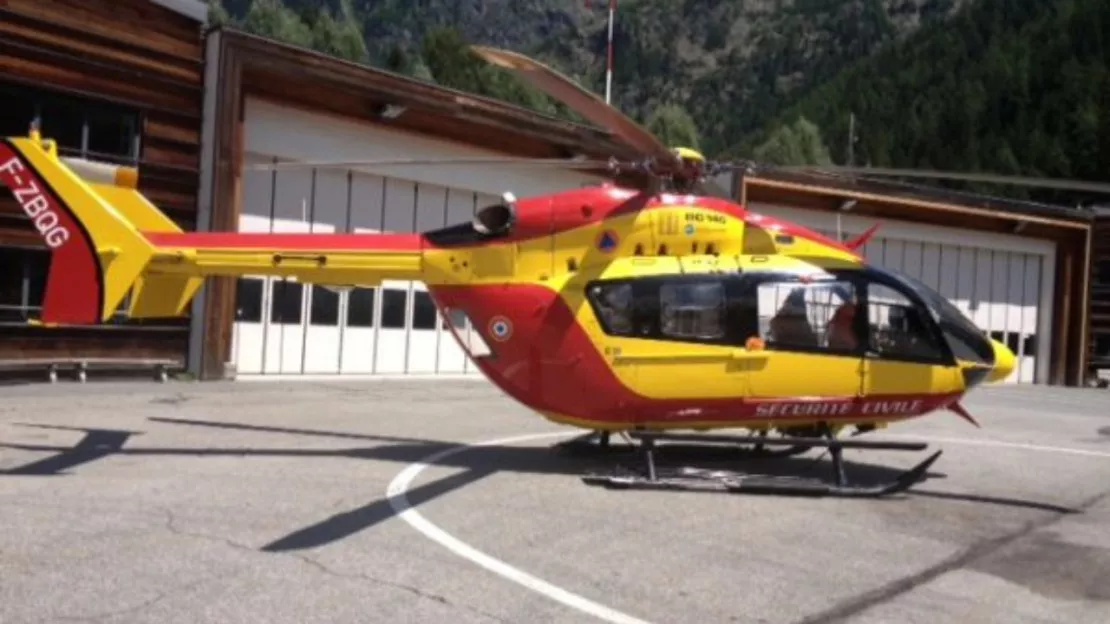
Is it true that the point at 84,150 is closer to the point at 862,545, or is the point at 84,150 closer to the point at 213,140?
the point at 213,140

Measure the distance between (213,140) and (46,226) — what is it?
33.4 feet

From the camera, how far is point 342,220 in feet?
77.1

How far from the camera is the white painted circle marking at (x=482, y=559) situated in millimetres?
6328

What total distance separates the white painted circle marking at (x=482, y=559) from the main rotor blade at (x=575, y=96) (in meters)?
3.41

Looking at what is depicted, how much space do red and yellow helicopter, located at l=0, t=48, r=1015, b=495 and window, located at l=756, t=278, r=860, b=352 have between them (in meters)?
0.01

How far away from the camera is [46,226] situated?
10781 millimetres

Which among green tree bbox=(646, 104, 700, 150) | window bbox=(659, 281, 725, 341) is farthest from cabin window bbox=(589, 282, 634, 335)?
green tree bbox=(646, 104, 700, 150)

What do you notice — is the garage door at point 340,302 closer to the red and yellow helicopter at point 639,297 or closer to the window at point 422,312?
the window at point 422,312

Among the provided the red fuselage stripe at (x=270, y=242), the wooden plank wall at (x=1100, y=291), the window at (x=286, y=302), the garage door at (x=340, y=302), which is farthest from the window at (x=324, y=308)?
the wooden plank wall at (x=1100, y=291)

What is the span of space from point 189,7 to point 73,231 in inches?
436

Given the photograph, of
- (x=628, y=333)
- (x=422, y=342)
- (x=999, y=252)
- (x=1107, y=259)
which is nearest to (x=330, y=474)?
(x=628, y=333)

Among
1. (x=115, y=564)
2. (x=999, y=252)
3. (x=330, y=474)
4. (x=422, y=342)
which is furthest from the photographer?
(x=999, y=252)

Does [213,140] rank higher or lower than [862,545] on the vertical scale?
higher

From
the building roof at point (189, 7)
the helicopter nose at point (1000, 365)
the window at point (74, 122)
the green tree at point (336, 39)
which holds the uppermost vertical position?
the green tree at point (336, 39)
